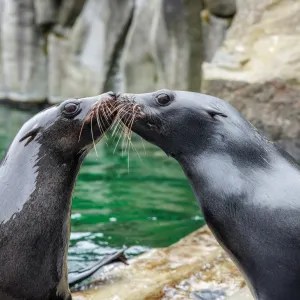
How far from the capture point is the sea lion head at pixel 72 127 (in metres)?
3.03

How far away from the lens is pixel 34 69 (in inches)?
612

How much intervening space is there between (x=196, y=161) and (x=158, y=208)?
3264 millimetres

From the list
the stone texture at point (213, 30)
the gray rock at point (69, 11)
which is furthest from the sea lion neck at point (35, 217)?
the gray rock at point (69, 11)

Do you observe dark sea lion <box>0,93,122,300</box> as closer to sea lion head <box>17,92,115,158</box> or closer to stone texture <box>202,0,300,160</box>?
sea lion head <box>17,92,115,158</box>

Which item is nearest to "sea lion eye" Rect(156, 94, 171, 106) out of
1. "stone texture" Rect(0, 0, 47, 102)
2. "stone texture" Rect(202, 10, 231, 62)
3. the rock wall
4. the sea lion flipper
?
the sea lion flipper

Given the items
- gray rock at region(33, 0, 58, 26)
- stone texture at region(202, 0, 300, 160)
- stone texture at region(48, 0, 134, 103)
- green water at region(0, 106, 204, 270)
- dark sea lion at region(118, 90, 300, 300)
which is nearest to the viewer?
dark sea lion at region(118, 90, 300, 300)

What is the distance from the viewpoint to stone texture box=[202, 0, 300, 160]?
21.5 feet

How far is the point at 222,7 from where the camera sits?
11328 millimetres

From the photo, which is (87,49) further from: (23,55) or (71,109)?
(71,109)

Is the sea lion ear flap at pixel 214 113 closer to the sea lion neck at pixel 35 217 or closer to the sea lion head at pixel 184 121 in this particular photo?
the sea lion head at pixel 184 121

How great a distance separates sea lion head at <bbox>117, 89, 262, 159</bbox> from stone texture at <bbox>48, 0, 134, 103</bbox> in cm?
1055

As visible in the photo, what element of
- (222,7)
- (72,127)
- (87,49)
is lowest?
(87,49)

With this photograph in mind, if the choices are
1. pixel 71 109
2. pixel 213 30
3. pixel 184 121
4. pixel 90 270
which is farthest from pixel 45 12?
pixel 184 121

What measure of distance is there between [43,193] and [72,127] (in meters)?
0.35
